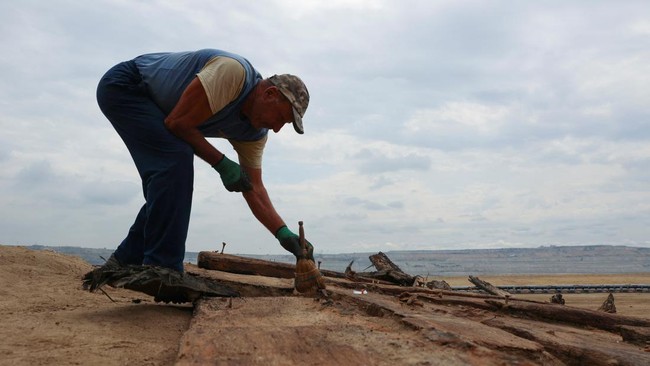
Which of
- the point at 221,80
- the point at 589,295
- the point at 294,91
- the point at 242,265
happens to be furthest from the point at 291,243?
the point at 589,295

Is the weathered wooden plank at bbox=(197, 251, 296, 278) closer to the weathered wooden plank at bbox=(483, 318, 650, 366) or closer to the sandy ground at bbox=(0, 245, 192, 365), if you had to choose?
the sandy ground at bbox=(0, 245, 192, 365)

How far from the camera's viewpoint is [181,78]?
292 cm

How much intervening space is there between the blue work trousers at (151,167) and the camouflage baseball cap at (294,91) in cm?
61

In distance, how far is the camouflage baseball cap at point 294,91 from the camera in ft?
9.83

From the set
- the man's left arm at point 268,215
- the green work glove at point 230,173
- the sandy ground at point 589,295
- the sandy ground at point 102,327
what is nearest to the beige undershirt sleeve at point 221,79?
the green work glove at point 230,173

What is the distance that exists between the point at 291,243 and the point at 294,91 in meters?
0.92

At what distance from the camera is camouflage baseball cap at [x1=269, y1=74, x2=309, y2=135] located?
118 inches

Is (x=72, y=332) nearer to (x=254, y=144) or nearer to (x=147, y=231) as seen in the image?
(x=147, y=231)

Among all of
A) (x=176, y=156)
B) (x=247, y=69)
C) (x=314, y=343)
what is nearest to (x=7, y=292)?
(x=176, y=156)

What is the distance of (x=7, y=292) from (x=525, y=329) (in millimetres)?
2819

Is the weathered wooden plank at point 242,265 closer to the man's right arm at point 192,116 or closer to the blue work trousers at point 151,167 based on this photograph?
the blue work trousers at point 151,167

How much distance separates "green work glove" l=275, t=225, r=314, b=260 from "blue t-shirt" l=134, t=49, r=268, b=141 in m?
0.73

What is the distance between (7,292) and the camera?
308 cm

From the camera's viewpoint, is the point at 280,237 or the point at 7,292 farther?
the point at 280,237
